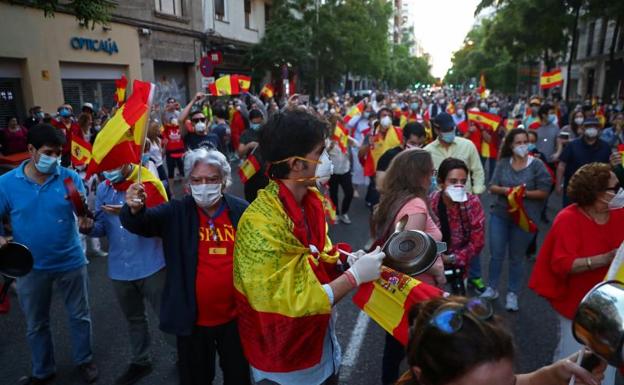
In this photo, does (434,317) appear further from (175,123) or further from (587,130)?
(175,123)


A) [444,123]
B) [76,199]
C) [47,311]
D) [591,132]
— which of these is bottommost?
[47,311]

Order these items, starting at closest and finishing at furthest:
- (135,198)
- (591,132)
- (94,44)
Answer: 1. (135,198)
2. (591,132)
3. (94,44)

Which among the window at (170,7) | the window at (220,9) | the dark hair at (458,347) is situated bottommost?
the dark hair at (458,347)

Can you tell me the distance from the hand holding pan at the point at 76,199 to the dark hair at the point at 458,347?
9.11 ft

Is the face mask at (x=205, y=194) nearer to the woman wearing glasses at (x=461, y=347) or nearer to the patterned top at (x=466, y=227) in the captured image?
the woman wearing glasses at (x=461, y=347)

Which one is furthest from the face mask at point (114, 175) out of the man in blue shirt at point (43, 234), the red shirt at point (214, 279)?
the red shirt at point (214, 279)

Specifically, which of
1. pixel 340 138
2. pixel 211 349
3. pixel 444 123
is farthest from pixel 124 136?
pixel 340 138

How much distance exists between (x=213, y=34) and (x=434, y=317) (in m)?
23.9

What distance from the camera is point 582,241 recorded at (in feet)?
9.69

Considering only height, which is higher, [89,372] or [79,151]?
[79,151]

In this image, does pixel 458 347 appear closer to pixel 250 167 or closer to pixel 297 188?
pixel 297 188

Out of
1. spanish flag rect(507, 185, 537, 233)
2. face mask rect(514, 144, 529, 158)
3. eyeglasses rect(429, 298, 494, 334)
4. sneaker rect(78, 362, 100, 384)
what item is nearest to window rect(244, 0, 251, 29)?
face mask rect(514, 144, 529, 158)

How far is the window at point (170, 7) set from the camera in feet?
63.5

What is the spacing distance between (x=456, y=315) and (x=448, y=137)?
4.34 metres
